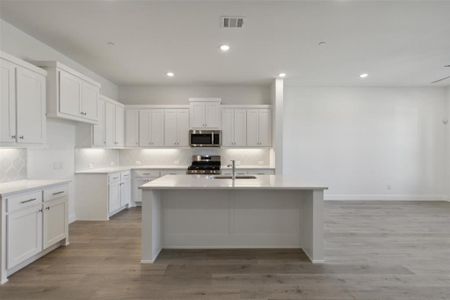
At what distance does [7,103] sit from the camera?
112 inches

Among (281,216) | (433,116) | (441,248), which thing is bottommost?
(441,248)

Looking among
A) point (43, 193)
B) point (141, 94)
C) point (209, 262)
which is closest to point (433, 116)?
point (209, 262)

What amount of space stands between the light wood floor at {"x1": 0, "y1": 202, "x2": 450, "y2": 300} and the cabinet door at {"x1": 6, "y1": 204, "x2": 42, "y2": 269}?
20cm

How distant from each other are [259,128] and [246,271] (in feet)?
12.7

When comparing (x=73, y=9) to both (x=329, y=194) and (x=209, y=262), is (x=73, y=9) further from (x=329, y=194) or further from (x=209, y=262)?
(x=329, y=194)

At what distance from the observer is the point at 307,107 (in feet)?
21.4

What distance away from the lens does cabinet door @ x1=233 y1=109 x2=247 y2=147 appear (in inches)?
241

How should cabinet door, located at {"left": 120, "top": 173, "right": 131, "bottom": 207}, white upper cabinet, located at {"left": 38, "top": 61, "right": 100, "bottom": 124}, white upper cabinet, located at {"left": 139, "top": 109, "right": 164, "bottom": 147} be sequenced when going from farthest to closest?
white upper cabinet, located at {"left": 139, "top": 109, "right": 164, "bottom": 147}
cabinet door, located at {"left": 120, "top": 173, "right": 131, "bottom": 207}
white upper cabinet, located at {"left": 38, "top": 61, "right": 100, "bottom": 124}

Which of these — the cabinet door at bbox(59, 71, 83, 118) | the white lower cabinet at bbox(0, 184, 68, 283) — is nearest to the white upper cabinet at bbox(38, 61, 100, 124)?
the cabinet door at bbox(59, 71, 83, 118)

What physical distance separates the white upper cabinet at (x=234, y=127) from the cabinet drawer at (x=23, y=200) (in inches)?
154

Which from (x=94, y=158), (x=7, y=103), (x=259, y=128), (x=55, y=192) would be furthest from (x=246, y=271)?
(x=94, y=158)

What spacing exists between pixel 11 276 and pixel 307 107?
6.29 m

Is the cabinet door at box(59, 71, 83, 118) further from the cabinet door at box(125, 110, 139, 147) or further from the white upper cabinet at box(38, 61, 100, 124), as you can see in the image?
the cabinet door at box(125, 110, 139, 147)

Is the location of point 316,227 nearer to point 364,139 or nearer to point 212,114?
point 212,114
